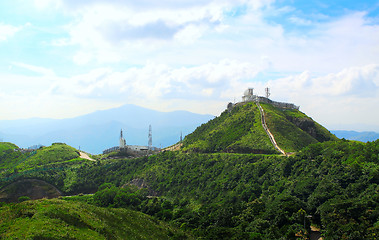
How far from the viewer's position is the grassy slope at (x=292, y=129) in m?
76.6

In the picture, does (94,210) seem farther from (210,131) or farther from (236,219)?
(210,131)

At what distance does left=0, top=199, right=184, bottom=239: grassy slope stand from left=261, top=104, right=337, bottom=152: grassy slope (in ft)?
136

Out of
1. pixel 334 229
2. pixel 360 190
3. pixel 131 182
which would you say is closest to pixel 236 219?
pixel 334 229

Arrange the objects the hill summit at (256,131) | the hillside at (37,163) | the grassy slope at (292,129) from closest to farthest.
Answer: the grassy slope at (292,129) < the hill summit at (256,131) < the hillside at (37,163)

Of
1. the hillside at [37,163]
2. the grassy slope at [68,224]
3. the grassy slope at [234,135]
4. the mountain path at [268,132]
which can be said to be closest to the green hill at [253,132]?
the grassy slope at [234,135]

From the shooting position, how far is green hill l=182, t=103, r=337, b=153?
3029 inches

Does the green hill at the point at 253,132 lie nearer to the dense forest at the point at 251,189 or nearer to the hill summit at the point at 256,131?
the hill summit at the point at 256,131

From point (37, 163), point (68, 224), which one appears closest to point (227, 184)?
point (68, 224)

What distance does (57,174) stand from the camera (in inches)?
3376

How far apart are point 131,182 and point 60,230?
52.5m

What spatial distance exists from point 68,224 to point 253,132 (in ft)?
188

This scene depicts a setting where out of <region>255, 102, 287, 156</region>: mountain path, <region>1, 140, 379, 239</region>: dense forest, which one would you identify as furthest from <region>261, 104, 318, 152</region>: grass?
<region>1, 140, 379, 239</region>: dense forest

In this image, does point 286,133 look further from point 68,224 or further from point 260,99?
point 68,224

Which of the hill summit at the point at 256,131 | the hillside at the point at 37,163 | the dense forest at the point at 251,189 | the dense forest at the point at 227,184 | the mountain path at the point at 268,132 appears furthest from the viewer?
the hillside at the point at 37,163
